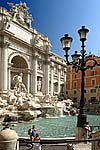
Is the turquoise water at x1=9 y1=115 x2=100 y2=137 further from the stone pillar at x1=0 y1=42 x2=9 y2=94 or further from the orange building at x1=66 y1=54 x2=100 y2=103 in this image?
the orange building at x1=66 y1=54 x2=100 y2=103

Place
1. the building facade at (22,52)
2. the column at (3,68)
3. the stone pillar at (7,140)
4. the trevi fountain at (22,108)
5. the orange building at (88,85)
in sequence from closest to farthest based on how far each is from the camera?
the stone pillar at (7,140), the trevi fountain at (22,108), the column at (3,68), the building facade at (22,52), the orange building at (88,85)

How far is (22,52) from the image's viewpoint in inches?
1217

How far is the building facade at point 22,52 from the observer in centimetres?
2696

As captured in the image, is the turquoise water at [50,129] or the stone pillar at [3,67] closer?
the turquoise water at [50,129]

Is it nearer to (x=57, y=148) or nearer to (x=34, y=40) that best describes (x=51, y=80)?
(x=34, y=40)

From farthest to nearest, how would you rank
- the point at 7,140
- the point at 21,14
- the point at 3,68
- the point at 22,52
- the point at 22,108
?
the point at 21,14, the point at 22,52, the point at 3,68, the point at 22,108, the point at 7,140

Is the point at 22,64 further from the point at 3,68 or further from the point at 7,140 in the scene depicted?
the point at 7,140

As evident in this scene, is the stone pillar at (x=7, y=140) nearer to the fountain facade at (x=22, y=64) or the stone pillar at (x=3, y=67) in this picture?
the fountain facade at (x=22, y=64)

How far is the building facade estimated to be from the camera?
27.0 metres

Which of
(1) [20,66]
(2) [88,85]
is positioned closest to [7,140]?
(1) [20,66]

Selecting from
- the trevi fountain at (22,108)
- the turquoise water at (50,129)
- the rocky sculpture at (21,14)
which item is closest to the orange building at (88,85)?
the trevi fountain at (22,108)

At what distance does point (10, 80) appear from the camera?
29.0 metres

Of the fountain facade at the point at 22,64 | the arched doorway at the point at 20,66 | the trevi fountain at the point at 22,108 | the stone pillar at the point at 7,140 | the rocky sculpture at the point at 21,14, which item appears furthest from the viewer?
the arched doorway at the point at 20,66

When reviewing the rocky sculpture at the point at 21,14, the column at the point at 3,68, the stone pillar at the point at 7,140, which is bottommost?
the stone pillar at the point at 7,140
